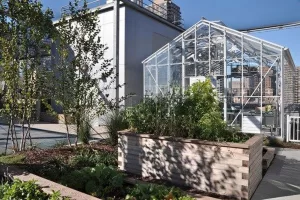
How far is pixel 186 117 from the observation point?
4098 mm

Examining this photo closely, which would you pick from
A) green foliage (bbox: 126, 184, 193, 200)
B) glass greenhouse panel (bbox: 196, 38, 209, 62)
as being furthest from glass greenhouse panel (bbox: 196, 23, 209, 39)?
green foliage (bbox: 126, 184, 193, 200)

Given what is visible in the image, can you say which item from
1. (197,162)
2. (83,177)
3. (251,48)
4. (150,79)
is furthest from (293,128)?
(83,177)

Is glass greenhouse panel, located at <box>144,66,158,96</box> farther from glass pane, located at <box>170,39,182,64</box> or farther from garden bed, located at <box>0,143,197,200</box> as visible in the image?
garden bed, located at <box>0,143,197,200</box>

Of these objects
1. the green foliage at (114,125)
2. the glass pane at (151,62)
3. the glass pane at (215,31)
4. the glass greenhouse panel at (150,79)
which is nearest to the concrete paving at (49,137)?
the green foliage at (114,125)

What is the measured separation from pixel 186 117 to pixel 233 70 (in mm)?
7271

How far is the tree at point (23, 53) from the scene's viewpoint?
4.51 meters

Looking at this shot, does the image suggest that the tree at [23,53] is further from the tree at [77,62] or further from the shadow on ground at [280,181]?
the shadow on ground at [280,181]

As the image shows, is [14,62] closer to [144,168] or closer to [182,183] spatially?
[144,168]

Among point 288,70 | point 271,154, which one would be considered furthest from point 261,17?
point 271,154

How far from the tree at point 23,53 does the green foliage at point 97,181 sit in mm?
2721

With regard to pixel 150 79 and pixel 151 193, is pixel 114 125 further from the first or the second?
pixel 150 79

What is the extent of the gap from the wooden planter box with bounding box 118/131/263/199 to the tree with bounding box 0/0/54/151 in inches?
103

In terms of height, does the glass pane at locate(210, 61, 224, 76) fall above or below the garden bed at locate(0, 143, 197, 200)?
above

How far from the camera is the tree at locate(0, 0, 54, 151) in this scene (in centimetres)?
451
